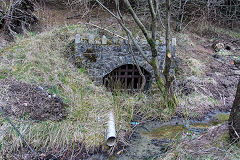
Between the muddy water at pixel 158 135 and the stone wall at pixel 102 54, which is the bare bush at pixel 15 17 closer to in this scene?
the stone wall at pixel 102 54

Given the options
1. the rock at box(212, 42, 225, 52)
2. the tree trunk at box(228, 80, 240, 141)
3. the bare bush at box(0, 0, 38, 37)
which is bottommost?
the rock at box(212, 42, 225, 52)

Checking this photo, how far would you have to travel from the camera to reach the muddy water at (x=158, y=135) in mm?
3959

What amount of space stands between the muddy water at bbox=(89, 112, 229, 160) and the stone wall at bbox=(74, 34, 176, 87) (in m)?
1.96

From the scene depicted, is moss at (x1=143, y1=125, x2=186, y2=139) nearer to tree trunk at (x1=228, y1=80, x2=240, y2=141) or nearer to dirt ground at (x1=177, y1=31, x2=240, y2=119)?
dirt ground at (x1=177, y1=31, x2=240, y2=119)

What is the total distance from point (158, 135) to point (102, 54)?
2680 mm

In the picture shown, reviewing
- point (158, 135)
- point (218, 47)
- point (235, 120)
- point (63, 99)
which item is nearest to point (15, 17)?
point (63, 99)

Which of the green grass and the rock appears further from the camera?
the rock

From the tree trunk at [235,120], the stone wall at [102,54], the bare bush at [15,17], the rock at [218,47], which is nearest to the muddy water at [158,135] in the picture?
the tree trunk at [235,120]

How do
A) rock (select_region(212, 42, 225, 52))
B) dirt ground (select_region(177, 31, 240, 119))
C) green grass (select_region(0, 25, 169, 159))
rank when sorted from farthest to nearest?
rock (select_region(212, 42, 225, 52)), dirt ground (select_region(177, 31, 240, 119)), green grass (select_region(0, 25, 169, 159))

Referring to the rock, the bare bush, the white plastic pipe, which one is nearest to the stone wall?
the white plastic pipe

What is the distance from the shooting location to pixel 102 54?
19.6ft

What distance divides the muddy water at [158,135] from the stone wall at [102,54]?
1.96 m

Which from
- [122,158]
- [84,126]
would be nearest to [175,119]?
[122,158]

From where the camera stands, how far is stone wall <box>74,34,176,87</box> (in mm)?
5906
